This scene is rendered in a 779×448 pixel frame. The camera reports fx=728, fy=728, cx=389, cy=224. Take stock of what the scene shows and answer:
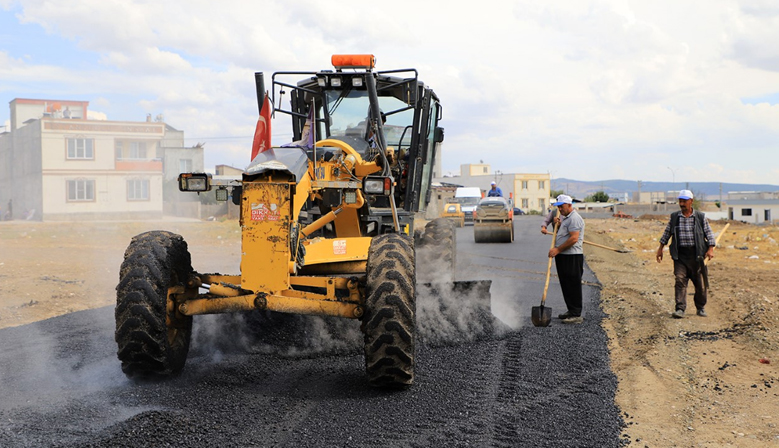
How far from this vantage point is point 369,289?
5.94 m

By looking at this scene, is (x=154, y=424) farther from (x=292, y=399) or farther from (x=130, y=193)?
(x=130, y=193)

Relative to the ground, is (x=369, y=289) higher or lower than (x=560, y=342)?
higher

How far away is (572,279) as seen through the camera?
385 inches

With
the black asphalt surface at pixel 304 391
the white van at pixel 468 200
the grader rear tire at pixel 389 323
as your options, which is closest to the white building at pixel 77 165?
the white van at pixel 468 200

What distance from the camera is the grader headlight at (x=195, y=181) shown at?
255 inches

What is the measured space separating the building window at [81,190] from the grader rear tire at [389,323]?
1224 inches

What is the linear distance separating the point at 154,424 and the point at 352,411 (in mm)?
1445

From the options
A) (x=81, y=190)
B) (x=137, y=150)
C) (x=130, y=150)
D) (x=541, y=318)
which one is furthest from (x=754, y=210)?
(x=541, y=318)

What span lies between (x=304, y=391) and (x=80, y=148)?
31235mm

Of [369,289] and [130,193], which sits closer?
[369,289]

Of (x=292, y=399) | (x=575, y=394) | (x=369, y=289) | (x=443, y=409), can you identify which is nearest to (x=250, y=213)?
(x=369, y=289)

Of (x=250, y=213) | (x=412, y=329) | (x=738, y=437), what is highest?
(x=250, y=213)

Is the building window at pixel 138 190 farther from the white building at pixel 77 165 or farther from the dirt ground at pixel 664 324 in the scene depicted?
the dirt ground at pixel 664 324

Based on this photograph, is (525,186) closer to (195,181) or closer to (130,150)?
(130,150)
